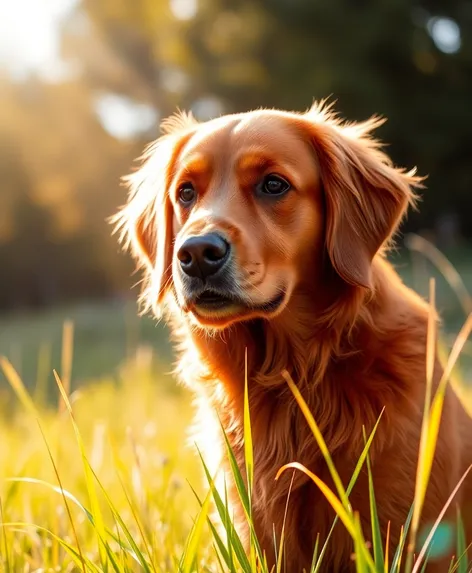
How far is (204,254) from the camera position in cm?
256

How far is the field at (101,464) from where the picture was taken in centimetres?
225

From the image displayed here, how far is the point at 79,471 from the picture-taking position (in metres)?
4.57

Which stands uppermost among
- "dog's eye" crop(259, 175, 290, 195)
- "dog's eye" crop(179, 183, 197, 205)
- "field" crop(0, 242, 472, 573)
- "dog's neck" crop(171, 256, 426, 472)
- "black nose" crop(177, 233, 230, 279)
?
"dog's eye" crop(259, 175, 290, 195)

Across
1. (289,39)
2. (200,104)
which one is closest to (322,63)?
(289,39)

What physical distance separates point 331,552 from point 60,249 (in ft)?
91.5

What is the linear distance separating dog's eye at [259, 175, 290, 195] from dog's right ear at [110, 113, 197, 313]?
0.58 m

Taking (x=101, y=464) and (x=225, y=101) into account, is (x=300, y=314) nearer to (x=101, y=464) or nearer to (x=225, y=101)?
(x=101, y=464)

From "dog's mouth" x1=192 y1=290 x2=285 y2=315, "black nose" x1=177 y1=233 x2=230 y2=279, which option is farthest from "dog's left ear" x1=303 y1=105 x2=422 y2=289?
"black nose" x1=177 y1=233 x2=230 y2=279

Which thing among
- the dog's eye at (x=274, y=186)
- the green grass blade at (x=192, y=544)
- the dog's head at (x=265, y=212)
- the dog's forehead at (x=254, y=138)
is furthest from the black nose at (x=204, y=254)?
the green grass blade at (x=192, y=544)

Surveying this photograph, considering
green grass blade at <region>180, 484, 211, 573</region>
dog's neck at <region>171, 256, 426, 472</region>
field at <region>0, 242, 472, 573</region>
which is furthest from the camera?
dog's neck at <region>171, 256, 426, 472</region>

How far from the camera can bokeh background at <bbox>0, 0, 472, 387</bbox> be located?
88.1ft

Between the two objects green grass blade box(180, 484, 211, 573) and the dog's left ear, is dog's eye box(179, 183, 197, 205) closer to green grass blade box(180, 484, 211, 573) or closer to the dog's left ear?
the dog's left ear

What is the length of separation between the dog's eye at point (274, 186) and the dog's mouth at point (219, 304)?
449mm

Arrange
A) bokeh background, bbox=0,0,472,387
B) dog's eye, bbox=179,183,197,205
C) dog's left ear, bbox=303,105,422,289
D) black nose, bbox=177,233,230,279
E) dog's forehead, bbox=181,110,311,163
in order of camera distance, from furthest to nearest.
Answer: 1. bokeh background, bbox=0,0,472,387
2. dog's eye, bbox=179,183,197,205
3. dog's forehead, bbox=181,110,311,163
4. dog's left ear, bbox=303,105,422,289
5. black nose, bbox=177,233,230,279
